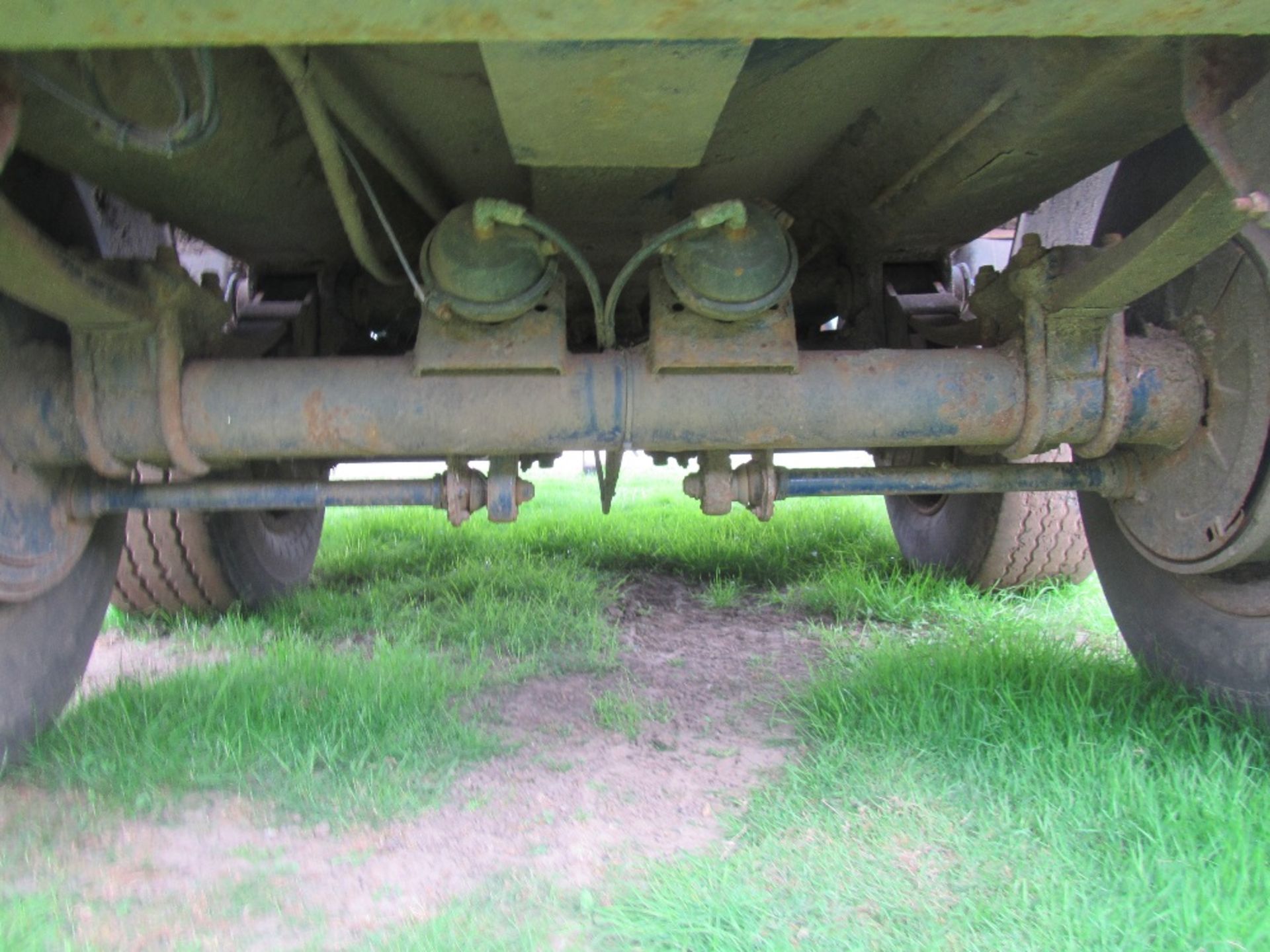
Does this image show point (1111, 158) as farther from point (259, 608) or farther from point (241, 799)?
point (259, 608)

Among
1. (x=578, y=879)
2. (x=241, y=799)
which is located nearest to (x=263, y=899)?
(x=241, y=799)

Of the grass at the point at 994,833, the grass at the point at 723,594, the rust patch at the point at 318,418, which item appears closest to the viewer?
the grass at the point at 994,833

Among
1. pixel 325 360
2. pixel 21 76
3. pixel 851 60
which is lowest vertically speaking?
pixel 325 360

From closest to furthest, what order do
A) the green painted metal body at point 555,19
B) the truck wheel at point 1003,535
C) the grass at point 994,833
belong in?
the green painted metal body at point 555,19, the grass at point 994,833, the truck wheel at point 1003,535

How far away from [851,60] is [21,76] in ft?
3.81

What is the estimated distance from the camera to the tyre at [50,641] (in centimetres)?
165

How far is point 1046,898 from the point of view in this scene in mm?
1287

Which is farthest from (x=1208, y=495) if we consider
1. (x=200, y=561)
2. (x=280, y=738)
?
(x=200, y=561)

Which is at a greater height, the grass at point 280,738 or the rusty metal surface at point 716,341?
the rusty metal surface at point 716,341

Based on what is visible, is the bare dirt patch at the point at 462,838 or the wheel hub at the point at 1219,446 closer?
the bare dirt patch at the point at 462,838

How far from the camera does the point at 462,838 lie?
A: 5.05 feet

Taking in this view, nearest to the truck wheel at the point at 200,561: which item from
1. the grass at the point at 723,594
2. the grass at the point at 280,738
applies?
the grass at the point at 280,738

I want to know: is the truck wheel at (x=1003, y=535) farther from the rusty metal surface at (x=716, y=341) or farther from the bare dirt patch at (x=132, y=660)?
the bare dirt patch at (x=132, y=660)

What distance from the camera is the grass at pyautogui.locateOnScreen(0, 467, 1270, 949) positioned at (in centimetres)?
127
